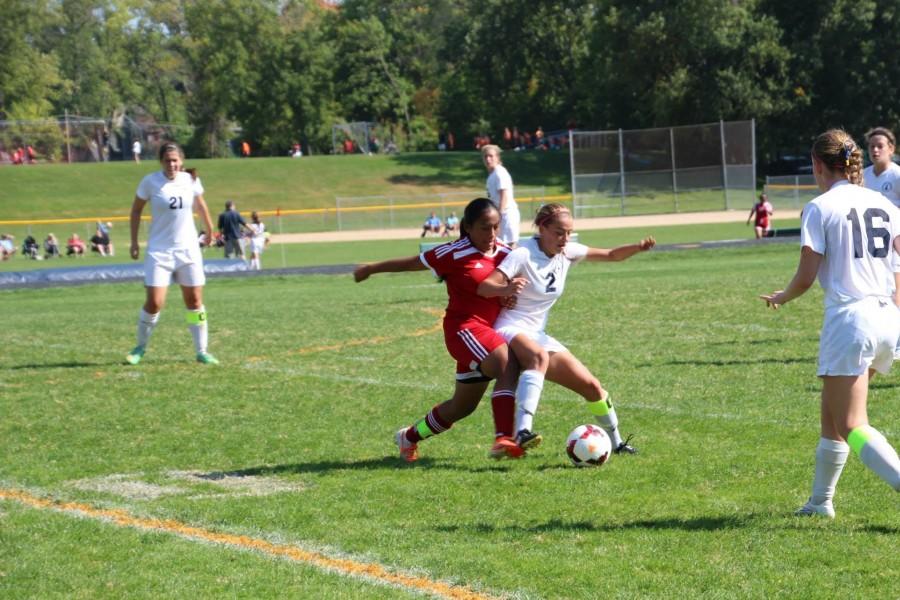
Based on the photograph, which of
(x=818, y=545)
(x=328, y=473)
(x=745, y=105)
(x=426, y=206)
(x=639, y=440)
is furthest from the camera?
(x=745, y=105)

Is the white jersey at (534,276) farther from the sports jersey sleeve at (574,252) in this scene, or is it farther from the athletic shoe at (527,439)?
the athletic shoe at (527,439)

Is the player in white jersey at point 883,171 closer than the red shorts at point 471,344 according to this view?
No

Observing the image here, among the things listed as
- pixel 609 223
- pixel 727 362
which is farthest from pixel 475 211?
pixel 609 223

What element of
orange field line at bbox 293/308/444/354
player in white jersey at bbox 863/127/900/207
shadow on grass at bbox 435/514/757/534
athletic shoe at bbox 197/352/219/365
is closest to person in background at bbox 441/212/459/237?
orange field line at bbox 293/308/444/354

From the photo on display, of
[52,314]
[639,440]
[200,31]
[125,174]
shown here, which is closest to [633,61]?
[125,174]

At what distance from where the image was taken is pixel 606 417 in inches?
306

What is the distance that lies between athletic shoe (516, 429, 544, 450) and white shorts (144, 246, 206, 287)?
582 cm

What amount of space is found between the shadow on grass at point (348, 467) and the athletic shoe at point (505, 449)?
9 cm

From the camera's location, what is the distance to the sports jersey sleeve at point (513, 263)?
7363 mm

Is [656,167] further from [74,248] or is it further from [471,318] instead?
[471,318]

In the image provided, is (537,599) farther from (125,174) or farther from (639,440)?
(125,174)

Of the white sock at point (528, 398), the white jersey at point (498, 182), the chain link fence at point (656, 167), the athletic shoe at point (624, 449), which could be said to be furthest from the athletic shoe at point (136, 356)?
the chain link fence at point (656, 167)

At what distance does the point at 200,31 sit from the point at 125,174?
30140 mm

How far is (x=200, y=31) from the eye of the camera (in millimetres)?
96438
